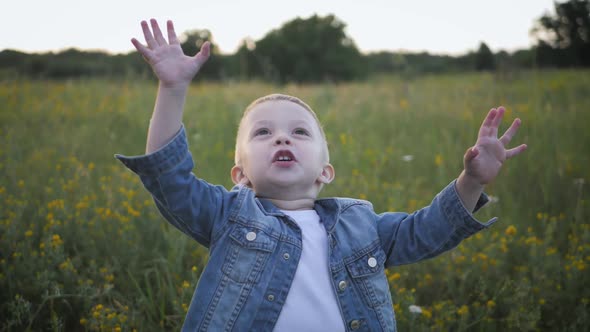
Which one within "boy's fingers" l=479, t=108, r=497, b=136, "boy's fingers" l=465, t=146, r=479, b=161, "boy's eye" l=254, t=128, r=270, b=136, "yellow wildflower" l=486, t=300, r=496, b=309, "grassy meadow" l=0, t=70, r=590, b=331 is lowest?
"yellow wildflower" l=486, t=300, r=496, b=309

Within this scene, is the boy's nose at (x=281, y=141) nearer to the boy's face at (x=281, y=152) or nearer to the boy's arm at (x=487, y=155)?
the boy's face at (x=281, y=152)

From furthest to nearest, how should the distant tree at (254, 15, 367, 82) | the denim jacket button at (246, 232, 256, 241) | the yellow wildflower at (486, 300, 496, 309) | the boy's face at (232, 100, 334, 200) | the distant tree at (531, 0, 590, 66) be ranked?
the distant tree at (254, 15, 367, 82), the distant tree at (531, 0, 590, 66), the yellow wildflower at (486, 300, 496, 309), the boy's face at (232, 100, 334, 200), the denim jacket button at (246, 232, 256, 241)

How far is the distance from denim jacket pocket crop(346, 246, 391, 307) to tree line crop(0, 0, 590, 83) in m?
4.90

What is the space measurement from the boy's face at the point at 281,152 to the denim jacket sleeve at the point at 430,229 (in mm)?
331

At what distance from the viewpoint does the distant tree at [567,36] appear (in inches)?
468

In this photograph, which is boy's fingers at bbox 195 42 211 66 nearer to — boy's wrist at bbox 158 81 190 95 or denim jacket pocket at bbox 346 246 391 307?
boy's wrist at bbox 158 81 190 95

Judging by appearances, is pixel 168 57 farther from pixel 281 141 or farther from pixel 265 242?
pixel 265 242

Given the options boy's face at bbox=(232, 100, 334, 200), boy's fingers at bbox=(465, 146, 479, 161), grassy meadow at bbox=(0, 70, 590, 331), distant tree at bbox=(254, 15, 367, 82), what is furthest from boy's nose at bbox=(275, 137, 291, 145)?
distant tree at bbox=(254, 15, 367, 82)

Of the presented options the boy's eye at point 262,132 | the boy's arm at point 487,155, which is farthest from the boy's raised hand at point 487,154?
the boy's eye at point 262,132

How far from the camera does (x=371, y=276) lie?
1.69m

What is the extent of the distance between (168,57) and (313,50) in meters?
32.6

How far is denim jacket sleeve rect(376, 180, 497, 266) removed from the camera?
171cm

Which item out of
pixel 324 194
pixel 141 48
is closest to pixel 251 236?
pixel 141 48

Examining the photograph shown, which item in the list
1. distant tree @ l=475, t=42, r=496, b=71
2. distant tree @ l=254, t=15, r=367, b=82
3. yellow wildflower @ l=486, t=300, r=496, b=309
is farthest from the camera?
distant tree @ l=254, t=15, r=367, b=82
